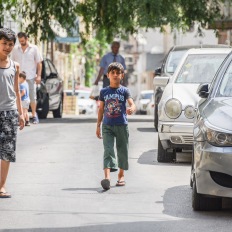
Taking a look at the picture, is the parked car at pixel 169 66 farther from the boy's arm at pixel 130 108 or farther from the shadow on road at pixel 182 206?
the shadow on road at pixel 182 206

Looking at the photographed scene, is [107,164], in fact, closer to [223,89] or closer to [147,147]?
[223,89]

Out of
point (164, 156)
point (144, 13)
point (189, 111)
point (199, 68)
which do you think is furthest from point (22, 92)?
point (144, 13)

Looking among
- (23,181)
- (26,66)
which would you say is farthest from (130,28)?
(23,181)

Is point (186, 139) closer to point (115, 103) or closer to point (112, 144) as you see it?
point (112, 144)

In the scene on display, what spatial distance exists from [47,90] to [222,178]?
59.6ft

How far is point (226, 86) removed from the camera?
12344 mm

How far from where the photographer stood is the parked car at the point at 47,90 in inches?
1118

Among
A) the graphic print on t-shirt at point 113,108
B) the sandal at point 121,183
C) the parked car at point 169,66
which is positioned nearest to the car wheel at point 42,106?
the parked car at point 169,66

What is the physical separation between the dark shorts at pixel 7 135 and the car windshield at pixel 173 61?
9.54m

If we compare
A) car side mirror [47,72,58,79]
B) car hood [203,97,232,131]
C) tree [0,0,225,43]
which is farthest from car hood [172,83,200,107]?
tree [0,0,225,43]

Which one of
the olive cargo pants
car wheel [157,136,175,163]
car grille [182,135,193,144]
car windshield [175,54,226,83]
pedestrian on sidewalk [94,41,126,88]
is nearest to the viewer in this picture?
the olive cargo pants

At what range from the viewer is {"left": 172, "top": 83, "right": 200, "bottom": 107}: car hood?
16078 millimetres

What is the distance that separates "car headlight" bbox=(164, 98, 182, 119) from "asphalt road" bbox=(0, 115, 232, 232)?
0.64 m

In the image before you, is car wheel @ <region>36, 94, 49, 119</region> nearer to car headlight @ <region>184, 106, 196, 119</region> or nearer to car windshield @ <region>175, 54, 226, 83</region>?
car windshield @ <region>175, 54, 226, 83</region>
